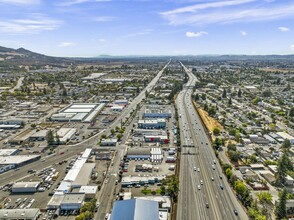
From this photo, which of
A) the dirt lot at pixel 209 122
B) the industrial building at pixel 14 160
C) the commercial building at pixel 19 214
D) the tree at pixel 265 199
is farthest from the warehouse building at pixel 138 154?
the dirt lot at pixel 209 122

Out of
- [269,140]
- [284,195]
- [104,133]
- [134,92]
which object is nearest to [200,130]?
[269,140]

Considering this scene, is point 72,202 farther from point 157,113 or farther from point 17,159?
point 157,113

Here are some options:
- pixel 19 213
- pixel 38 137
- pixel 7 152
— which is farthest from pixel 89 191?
pixel 38 137

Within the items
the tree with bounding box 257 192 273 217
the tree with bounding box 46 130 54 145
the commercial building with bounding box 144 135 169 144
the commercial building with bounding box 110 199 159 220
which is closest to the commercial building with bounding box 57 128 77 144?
the tree with bounding box 46 130 54 145

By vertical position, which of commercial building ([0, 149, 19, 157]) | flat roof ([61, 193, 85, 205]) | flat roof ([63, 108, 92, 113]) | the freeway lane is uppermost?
flat roof ([63, 108, 92, 113])

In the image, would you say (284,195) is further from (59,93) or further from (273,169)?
(59,93)

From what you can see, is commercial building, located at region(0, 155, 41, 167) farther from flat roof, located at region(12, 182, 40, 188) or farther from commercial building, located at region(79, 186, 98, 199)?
commercial building, located at region(79, 186, 98, 199)
